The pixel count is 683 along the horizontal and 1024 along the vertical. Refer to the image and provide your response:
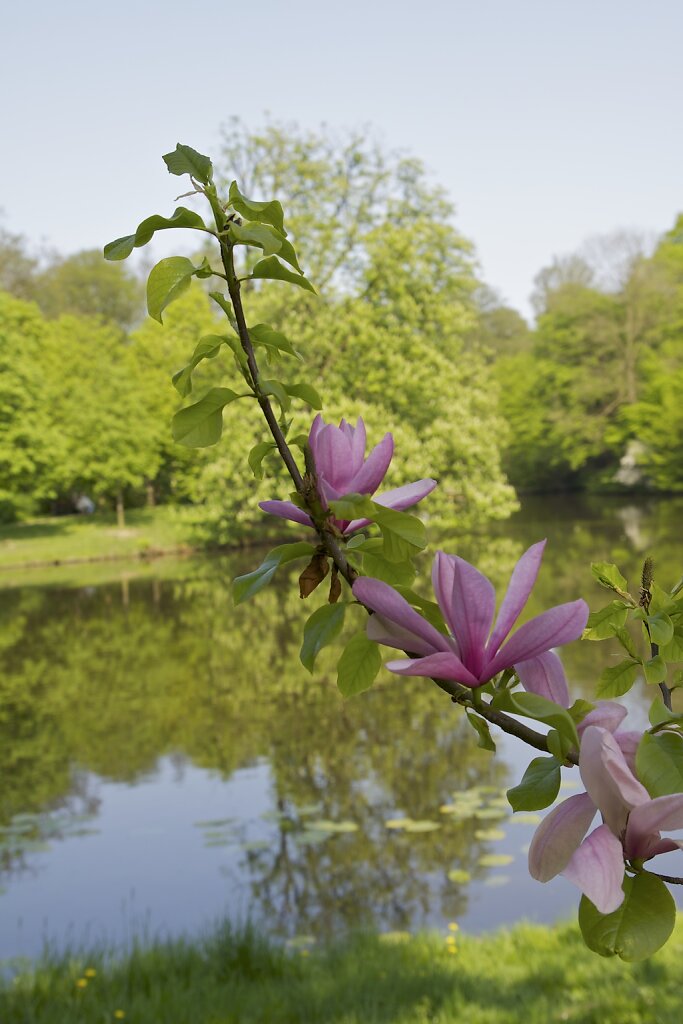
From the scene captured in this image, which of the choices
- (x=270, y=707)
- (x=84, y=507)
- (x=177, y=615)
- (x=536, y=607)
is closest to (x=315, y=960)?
(x=270, y=707)

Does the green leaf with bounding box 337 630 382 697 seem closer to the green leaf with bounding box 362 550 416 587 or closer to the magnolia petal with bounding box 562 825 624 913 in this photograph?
the green leaf with bounding box 362 550 416 587

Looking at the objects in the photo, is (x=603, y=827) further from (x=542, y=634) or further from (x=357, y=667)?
(x=357, y=667)

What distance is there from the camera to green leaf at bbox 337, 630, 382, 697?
2.19 feet

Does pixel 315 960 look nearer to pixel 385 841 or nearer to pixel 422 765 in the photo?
pixel 385 841

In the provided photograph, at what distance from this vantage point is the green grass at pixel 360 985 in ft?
12.4

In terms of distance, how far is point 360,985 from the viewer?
422 cm

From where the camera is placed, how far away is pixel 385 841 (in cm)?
689

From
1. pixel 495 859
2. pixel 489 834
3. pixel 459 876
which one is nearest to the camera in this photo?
pixel 459 876

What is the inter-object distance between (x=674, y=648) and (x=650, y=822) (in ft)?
1.23

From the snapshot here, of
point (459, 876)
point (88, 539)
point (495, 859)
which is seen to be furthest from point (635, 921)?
point (88, 539)

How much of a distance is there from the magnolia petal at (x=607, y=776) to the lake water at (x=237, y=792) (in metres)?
4.81

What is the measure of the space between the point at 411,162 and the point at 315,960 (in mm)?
18921

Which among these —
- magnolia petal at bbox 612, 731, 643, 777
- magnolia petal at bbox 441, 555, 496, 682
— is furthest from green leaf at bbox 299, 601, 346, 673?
magnolia petal at bbox 612, 731, 643, 777

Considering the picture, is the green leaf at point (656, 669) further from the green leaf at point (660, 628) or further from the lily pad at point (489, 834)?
the lily pad at point (489, 834)
